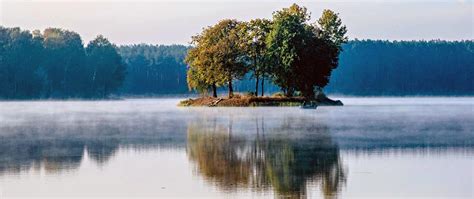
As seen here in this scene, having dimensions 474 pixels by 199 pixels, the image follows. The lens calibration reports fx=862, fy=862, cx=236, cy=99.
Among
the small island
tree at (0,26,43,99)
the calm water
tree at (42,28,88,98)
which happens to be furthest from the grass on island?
tree at (42,28,88,98)

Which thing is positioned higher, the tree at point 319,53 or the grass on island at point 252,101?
the tree at point 319,53

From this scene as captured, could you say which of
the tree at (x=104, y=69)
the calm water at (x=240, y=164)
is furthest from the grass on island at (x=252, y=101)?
the tree at (x=104, y=69)

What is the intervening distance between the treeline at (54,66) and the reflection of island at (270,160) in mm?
114057

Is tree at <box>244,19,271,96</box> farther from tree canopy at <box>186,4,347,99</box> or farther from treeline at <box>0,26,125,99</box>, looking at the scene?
treeline at <box>0,26,125,99</box>

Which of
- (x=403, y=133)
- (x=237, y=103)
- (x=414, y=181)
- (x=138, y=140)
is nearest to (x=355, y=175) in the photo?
(x=414, y=181)

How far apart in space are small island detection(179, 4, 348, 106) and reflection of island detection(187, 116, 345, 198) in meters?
49.5

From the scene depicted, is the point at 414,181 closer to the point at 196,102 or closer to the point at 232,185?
the point at 232,185

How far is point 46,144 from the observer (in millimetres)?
30328

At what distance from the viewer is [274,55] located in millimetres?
87062

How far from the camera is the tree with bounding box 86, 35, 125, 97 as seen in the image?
15512 cm

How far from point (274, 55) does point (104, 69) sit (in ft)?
241

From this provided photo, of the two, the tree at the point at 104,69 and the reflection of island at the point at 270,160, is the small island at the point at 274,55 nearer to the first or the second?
the reflection of island at the point at 270,160

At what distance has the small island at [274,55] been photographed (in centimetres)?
8594

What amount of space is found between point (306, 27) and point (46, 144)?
61954 millimetres
